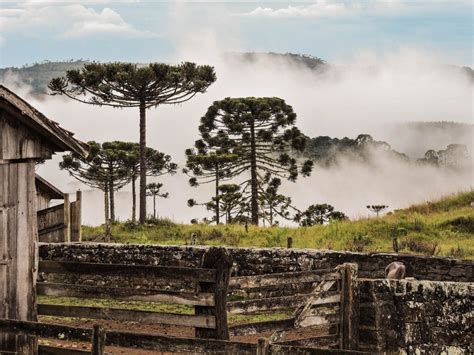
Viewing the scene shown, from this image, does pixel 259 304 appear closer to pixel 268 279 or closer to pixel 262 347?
pixel 268 279

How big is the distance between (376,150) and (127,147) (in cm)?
11950

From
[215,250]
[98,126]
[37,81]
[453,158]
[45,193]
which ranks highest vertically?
[37,81]

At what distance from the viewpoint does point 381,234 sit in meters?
23.9

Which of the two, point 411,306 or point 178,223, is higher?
point 178,223

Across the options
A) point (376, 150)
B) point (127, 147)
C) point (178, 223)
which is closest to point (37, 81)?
point (376, 150)

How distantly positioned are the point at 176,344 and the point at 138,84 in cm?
2656

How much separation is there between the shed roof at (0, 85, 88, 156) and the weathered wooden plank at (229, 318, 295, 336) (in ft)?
10.8

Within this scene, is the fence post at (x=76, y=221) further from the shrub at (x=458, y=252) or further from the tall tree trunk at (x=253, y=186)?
the tall tree trunk at (x=253, y=186)

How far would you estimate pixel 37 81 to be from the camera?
180625 mm

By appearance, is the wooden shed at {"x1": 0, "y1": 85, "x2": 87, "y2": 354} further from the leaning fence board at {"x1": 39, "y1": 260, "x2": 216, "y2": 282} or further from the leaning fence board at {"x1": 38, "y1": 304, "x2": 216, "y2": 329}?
the leaning fence board at {"x1": 38, "y1": 304, "x2": 216, "y2": 329}

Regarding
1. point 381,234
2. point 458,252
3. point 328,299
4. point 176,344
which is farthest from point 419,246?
point 176,344

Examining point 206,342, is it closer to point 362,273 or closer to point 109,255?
point 362,273

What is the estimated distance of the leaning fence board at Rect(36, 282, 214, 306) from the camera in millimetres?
9797

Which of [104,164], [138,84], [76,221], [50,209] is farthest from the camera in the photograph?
[104,164]
